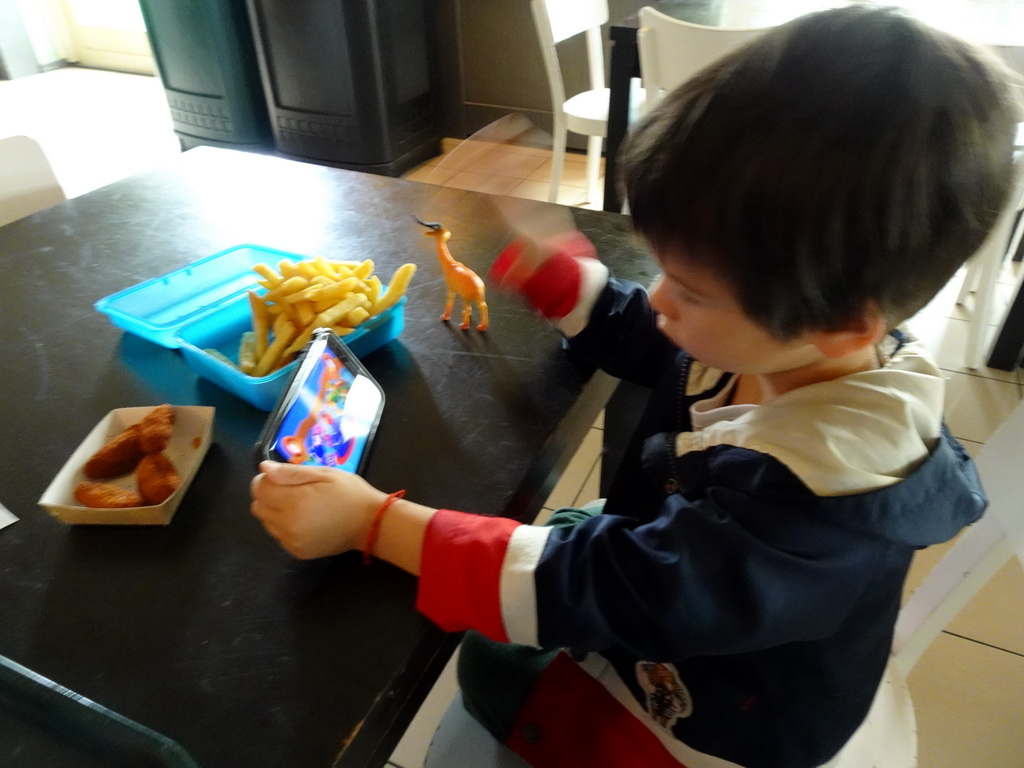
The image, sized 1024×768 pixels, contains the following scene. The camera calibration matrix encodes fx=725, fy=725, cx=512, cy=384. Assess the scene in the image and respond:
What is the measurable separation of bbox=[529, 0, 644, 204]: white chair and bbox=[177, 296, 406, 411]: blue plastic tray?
165cm

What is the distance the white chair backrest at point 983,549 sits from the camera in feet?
2.31

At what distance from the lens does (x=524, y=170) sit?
4.68ft

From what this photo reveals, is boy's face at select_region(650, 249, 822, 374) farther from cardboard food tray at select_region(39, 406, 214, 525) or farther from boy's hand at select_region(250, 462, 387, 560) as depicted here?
cardboard food tray at select_region(39, 406, 214, 525)

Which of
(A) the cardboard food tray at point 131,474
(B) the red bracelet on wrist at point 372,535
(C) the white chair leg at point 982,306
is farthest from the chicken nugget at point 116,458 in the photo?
(C) the white chair leg at point 982,306

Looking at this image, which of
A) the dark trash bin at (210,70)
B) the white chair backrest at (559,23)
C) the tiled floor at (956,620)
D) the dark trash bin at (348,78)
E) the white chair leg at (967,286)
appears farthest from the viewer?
the dark trash bin at (210,70)

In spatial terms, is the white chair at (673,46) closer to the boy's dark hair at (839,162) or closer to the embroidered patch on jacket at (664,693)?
the boy's dark hair at (839,162)

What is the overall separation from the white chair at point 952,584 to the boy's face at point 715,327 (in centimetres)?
Answer: 28

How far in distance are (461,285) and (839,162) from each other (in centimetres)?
48

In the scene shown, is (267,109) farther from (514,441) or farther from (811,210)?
(811,210)

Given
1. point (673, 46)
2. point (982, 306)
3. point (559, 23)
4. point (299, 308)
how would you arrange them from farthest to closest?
point (559, 23)
point (982, 306)
point (673, 46)
point (299, 308)

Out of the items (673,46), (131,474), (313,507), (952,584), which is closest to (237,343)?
(131,474)

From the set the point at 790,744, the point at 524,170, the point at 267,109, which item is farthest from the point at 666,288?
the point at 267,109

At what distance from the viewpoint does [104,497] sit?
616 mm

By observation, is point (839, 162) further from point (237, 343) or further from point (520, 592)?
point (237, 343)
